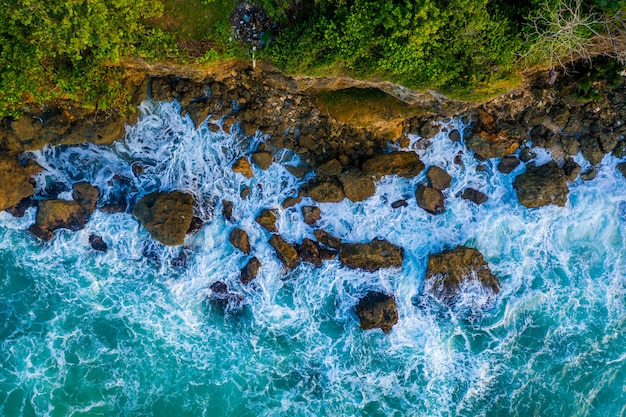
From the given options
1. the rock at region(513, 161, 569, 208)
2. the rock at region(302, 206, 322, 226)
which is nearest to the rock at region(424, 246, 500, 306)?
the rock at region(513, 161, 569, 208)

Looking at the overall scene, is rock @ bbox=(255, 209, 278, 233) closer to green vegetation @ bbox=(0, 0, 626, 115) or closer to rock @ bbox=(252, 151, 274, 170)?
rock @ bbox=(252, 151, 274, 170)

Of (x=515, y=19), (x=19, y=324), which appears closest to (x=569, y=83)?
(x=515, y=19)

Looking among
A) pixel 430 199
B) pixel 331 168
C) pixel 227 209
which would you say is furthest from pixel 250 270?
pixel 430 199

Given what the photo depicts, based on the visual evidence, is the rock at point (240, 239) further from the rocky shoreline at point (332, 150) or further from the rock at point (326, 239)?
the rock at point (326, 239)

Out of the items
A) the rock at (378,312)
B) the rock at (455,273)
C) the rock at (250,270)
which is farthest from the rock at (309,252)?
the rock at (455,273)

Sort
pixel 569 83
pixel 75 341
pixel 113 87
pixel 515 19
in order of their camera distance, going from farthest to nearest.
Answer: pixel 75 341 < pixel 569 83 < pixel 113 87 < pixel 515 19

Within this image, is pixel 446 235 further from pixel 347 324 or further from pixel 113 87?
pixel 113 87
